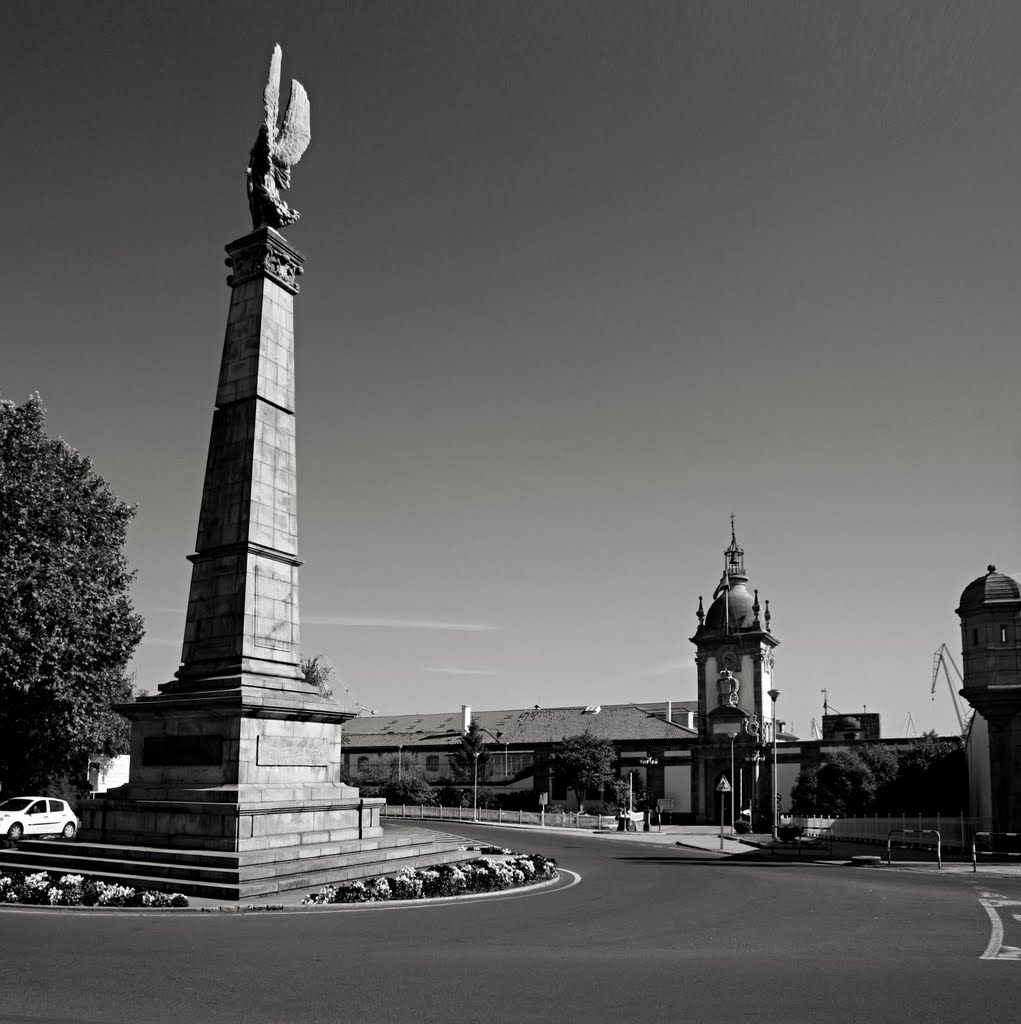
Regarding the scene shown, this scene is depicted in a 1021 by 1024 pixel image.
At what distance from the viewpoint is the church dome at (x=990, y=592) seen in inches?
1288

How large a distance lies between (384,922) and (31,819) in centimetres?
1992

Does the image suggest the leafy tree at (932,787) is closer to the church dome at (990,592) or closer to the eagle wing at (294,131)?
the church dome at (990,592)

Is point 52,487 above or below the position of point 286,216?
below

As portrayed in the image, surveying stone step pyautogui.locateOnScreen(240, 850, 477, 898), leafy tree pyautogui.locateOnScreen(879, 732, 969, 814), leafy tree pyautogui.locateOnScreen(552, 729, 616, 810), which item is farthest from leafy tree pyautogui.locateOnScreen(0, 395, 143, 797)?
leafy tree pyautogui.locateOnScreen(552, 729, 616, 810)

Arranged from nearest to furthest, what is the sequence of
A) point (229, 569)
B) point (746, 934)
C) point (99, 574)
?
point (746, 934)
point (229, 569)
point (99, 574)

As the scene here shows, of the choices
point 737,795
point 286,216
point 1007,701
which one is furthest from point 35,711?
point 737,795

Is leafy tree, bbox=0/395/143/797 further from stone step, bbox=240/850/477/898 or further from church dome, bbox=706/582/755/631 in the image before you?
church dome, bbox=706/582/755/631

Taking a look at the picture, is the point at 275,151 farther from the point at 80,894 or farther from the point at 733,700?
the point at 733,700

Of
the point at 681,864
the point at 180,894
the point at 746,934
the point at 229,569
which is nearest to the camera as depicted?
the point at 746,934

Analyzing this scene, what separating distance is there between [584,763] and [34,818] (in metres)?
50.2

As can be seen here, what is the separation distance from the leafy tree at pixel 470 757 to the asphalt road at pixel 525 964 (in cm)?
6459

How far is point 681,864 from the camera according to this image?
2881 cm

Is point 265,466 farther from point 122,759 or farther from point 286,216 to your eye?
point 122,759

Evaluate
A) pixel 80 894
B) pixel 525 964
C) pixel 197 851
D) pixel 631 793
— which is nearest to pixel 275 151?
pixel 197 851
